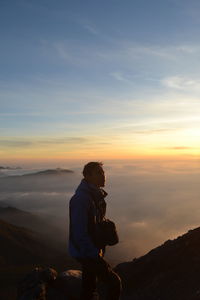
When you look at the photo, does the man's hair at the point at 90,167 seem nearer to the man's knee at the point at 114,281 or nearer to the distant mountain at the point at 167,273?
the man's knee at the point at 114,281

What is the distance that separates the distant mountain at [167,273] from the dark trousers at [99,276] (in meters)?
4.31

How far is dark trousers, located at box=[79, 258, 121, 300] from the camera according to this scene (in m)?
6.74

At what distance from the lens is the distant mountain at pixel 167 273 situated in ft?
38.6

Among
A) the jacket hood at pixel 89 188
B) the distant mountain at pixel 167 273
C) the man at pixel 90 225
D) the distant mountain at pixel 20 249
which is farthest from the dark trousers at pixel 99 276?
the distant mountain at pixel 20 249

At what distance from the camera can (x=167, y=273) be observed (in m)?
13.1

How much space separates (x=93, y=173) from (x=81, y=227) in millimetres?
931

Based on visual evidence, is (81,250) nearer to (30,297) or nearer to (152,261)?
(30,297)

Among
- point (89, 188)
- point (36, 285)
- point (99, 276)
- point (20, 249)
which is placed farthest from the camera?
point (20, 249)

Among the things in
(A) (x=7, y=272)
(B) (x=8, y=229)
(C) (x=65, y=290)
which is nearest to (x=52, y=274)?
(C) (x=65, y=290)

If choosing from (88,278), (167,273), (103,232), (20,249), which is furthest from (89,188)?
(20,249)

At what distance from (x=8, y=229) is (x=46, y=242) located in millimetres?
12323

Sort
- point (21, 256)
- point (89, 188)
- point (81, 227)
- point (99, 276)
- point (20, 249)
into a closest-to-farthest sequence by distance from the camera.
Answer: point (81, 227) → point (89, 188) → point (99, 276) → point (21, 256) → point (20, 249)

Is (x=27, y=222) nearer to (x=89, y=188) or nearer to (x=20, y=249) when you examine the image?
(x=20, y=249)

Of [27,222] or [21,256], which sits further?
[27,222]
